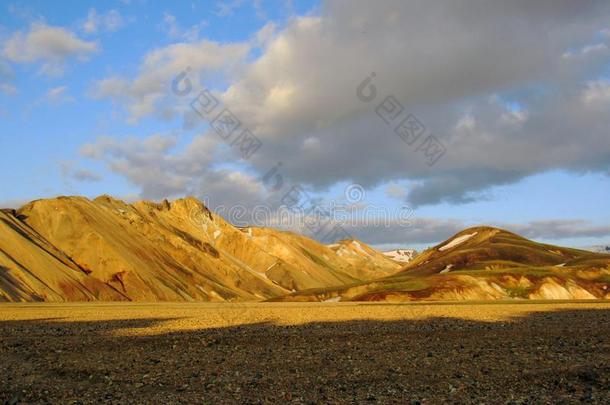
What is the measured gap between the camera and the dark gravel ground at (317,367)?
644 inches

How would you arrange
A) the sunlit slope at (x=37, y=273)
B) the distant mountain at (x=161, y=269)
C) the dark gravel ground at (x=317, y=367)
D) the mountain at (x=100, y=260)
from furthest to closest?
the mountain at (x=100, y=260) < the distant mountain at (x=161, y=269) < the sunlit slope at (x=37, y=273) < the dark gravel ground at (x=317, y=367)

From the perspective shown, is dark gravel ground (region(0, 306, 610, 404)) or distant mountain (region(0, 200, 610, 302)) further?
distant mountain (region(0, 200, 610, 302))

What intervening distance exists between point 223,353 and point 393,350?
25.6 ft

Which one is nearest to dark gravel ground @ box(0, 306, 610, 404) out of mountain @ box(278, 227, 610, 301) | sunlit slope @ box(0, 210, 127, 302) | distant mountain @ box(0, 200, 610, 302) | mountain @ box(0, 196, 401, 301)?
mountain @ box(278, 227, 610, 301)

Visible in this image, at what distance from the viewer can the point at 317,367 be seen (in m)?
21.4

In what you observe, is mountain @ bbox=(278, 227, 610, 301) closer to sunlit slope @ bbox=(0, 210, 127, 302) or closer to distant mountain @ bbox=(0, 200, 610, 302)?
distant mountain @ bbox=(0, 200, 610, 302)

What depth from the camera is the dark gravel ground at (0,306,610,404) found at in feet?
53.7

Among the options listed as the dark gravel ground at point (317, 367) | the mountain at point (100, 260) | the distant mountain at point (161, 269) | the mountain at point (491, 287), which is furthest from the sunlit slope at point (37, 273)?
the dark gravel ground at point (317, 367)

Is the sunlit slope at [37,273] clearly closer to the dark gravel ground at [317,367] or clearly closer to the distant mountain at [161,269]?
the distant mountain at [161,269]

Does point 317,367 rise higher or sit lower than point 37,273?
lower

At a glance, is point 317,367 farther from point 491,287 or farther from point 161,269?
point 161,269

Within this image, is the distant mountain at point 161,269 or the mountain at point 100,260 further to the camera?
the mountain at point 100,260

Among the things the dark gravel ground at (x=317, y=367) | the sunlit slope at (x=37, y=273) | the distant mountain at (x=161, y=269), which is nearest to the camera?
the dark gravel ground at (x=317, y=367)

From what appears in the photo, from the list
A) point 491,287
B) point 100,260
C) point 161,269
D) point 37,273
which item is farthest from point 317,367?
point 161,269
